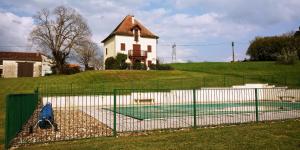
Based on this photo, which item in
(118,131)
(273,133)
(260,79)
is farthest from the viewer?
(260,79)

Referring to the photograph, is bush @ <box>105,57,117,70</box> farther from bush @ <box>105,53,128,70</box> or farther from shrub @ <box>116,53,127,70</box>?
shrub @ <box>116,53,127,70</box>

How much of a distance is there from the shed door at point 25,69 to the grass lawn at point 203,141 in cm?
6197

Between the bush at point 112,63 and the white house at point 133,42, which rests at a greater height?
the white house at point 133,42

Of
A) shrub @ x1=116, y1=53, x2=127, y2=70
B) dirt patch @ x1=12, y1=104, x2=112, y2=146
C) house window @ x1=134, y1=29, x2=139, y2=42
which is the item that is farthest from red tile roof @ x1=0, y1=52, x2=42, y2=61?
dirt patch @ x1=12, y1=104, x2=112, y2=146

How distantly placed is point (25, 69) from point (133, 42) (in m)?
A: 27.4

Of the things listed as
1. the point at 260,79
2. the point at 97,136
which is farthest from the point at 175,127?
the point at 260,79

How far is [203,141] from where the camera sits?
28.1 ft

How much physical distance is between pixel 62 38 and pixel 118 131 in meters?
45.7

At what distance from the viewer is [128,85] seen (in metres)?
31.2

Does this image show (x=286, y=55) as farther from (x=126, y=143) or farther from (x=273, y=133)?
(x=126, y=143)

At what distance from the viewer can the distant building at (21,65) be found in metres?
65.4

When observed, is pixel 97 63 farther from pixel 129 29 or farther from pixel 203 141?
pixel 203 141

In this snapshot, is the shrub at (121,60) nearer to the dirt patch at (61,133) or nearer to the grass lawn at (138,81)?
the grass lawn at (138,81)

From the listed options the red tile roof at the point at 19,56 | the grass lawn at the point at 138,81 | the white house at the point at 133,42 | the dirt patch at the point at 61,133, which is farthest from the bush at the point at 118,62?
the dirt patch at the point at 61,133
